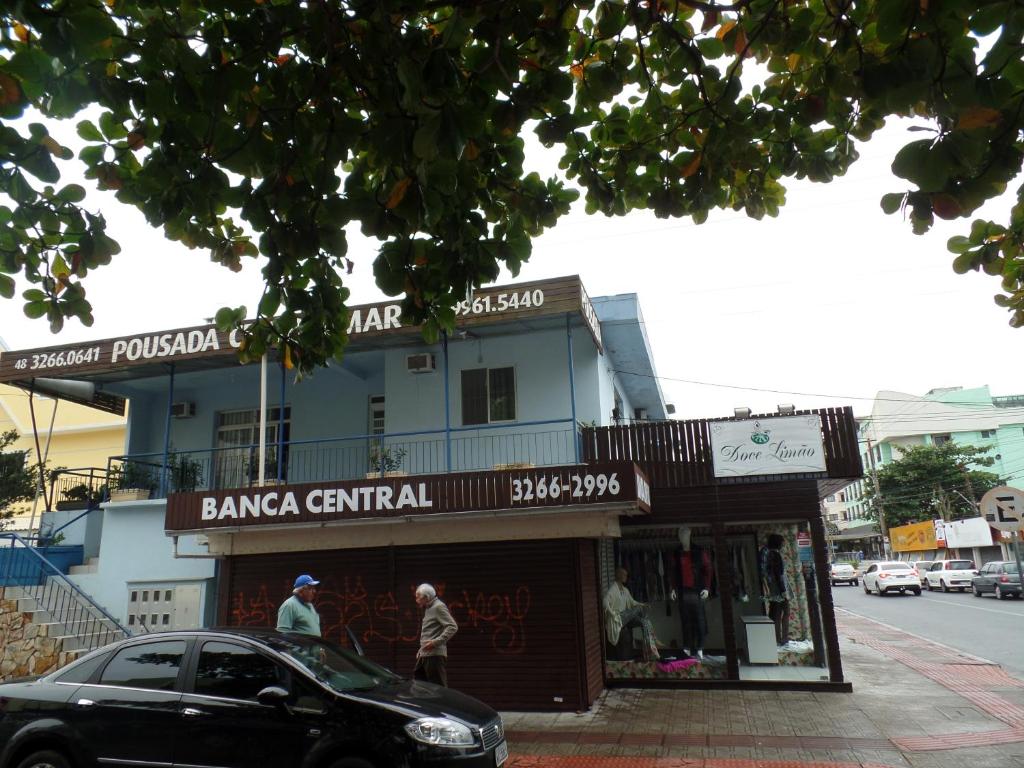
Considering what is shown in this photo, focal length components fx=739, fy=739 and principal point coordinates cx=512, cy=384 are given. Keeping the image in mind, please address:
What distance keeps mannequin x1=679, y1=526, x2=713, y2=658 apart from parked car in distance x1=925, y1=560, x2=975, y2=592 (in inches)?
1023

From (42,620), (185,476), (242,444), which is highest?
(242,444)

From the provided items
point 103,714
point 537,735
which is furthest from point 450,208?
point 537,735

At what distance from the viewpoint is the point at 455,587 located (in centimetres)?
1095

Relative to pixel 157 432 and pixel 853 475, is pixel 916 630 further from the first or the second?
pixel 157 432

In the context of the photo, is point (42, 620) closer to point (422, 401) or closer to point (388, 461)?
point (388, 461)

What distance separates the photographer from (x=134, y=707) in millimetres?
5984

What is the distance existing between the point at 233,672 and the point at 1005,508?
12.8m

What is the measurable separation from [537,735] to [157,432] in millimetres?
11838

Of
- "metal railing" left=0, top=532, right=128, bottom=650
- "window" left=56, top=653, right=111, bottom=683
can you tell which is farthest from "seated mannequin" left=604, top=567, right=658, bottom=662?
"metal railing" left=0, top=532, right=128, bottom=650

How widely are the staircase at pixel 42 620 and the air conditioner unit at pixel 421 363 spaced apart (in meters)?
6.77

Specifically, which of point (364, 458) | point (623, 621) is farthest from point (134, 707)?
point (364, 458)

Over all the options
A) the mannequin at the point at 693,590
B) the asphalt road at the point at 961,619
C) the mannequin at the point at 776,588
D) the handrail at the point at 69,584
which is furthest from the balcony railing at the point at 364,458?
the asphalt road at the point at 961,619

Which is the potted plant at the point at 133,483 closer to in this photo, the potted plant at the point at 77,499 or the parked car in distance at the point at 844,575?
the potted plant at the point at 77,499

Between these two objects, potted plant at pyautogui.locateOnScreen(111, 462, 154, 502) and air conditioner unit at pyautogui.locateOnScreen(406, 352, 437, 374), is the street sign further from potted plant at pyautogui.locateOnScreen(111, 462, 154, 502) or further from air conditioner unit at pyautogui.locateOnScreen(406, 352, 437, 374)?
potted plant at pyautogui.locateOnScreen(111, 462, 154, 502)
